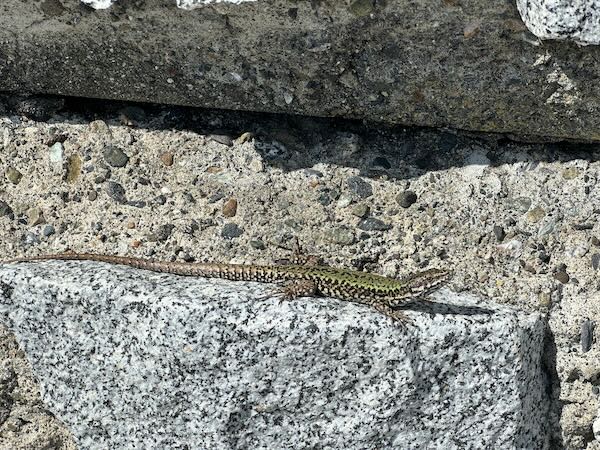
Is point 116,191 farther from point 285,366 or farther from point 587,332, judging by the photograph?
point 587,332

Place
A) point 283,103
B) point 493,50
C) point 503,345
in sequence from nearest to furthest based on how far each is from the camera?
point 493,50, point 503,345, point 283,103

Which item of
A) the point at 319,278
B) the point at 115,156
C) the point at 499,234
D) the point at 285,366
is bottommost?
the point at 285,366

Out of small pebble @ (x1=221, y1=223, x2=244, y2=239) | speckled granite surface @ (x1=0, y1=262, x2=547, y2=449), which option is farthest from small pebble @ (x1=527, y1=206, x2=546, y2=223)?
small pebble @ (x1=221, y1=223, x2=244, y2=239)

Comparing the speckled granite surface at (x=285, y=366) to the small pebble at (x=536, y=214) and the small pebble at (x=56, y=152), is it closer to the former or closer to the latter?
the small pebble at (x=536, y=214)

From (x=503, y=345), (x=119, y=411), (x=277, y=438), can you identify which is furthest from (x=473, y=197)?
(x=119, y=411)

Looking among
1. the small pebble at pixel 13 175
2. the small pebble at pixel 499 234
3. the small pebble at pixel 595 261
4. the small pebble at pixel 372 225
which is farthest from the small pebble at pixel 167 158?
the small pebble at pixel 595 261

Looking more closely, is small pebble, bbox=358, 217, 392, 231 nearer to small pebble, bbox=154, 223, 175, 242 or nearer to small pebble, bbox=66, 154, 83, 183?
small pebble, bbox=154, 223, 175, 242

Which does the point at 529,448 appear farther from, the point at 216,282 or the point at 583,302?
the point at 216,282

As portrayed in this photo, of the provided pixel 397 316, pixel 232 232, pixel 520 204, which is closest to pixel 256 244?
pixel 232 232
